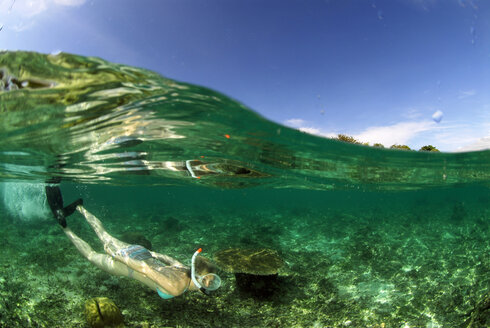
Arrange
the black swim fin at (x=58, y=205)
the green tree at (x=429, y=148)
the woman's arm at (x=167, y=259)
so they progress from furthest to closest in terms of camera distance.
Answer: the green tree at (x=429, y=148) < the black swim fin at (x=58, y=205) < the woman's arm at (x=167, y=259)

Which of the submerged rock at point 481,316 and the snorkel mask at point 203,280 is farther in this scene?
the submerged rock at point 481,316

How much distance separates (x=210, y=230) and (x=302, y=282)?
8728mm

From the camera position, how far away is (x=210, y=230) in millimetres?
16812

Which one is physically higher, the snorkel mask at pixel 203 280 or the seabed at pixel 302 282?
the snorkel mask at pixel 203 280

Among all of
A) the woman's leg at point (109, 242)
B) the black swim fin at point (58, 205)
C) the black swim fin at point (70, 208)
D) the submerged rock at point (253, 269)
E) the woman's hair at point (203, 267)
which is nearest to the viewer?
the woman's hair at point (203, 267)

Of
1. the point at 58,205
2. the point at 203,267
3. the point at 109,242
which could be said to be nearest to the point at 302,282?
the point at 203,267

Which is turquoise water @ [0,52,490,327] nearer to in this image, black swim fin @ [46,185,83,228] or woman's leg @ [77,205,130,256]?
woman's leg @ [77,205,130,256]

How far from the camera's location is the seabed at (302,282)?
25.1ft

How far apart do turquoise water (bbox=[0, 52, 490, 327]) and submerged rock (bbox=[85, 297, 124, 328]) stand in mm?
561

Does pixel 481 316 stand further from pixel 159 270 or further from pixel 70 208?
pixel 70 208

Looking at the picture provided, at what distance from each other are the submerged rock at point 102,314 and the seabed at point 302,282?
0.58m

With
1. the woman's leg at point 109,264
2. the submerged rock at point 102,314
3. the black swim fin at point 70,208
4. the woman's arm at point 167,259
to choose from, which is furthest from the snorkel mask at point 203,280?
the black swim fin at point 70,208

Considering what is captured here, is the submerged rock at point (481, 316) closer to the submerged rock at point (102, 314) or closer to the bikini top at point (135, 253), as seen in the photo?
the bikini top at point (135, 253)

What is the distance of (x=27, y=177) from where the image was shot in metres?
17.8
